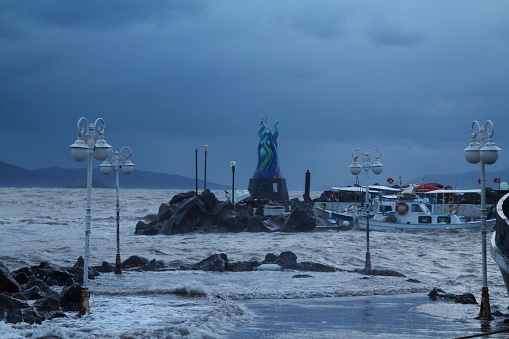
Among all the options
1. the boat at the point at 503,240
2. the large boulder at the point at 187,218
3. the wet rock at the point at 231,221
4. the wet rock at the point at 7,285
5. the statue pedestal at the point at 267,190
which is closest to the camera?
the boat at the point at 503,240

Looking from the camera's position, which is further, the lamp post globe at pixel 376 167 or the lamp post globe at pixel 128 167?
the lamp post globe at pixel 376 167

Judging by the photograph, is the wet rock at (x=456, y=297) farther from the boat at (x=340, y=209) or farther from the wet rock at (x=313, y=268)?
the boat at (x=340, y=209)

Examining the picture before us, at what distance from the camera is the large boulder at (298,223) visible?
132ft

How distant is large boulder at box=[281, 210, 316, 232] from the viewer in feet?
132

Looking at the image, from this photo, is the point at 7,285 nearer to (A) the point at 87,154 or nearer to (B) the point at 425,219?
(A) the point at 87,154

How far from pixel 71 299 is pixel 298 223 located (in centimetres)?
2853

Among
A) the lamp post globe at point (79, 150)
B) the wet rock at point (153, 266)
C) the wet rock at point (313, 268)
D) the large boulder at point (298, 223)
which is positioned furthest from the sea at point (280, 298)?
the large boulder at point (298, 223)

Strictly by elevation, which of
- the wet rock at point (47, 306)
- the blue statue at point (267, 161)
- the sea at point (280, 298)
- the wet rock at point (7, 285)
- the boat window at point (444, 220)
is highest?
the blue statue at point (267, 161)

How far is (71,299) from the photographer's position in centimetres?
1235

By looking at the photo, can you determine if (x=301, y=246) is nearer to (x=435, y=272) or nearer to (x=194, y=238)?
(x=194, y=238)

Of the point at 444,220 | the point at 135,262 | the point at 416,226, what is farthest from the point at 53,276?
the point at 444,220

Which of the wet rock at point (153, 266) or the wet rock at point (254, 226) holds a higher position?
the wet rock at point (254, 226)

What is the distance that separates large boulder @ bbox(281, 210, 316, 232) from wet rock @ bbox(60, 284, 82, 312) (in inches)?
1106

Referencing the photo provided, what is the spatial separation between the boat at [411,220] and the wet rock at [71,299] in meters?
30.8
